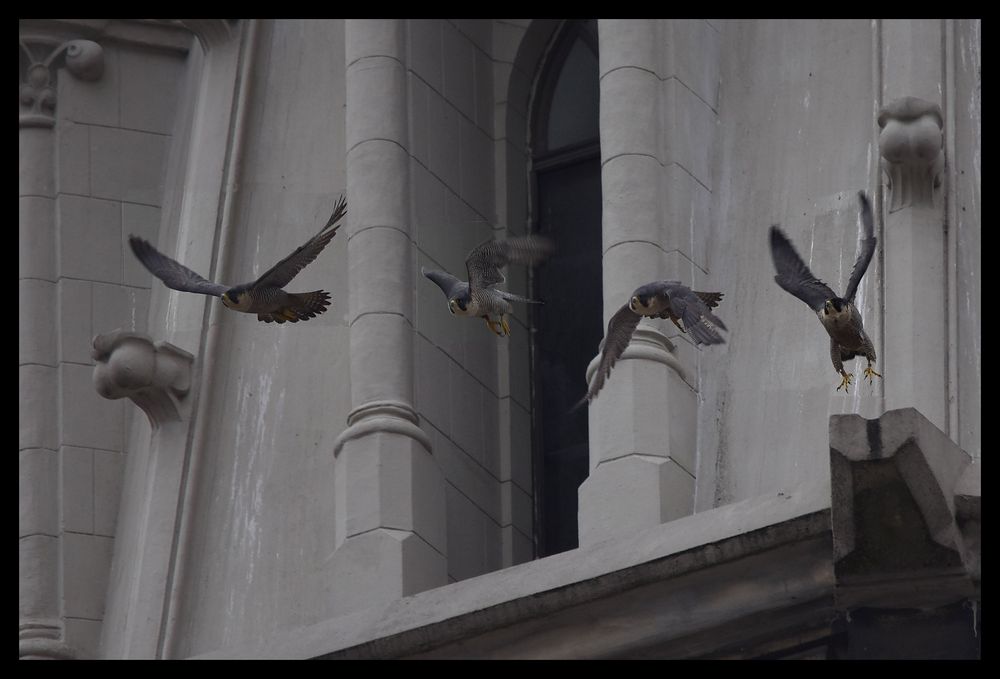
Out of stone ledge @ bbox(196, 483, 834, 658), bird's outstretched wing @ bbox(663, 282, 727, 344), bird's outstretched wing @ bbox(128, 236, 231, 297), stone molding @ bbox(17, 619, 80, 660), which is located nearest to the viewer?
stone ledge @ bbox(196, 483, 834, 658)

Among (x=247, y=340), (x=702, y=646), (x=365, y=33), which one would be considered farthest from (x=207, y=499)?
(x=702, y=646)

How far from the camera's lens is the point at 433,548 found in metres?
18.5

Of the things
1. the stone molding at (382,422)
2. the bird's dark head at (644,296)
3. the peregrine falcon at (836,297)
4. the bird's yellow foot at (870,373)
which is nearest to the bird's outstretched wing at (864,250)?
the peregrine falcon at (836,297)

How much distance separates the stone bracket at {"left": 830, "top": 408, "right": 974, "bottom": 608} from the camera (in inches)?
598

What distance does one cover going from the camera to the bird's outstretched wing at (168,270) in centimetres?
1792

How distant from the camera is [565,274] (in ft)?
67.7

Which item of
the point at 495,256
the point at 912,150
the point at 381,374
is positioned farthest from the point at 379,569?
the point at 912,150

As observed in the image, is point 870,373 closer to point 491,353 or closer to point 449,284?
point 449,284

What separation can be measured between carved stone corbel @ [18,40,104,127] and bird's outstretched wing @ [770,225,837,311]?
20.1 ft

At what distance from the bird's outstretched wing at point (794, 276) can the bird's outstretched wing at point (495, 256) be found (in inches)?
44.7

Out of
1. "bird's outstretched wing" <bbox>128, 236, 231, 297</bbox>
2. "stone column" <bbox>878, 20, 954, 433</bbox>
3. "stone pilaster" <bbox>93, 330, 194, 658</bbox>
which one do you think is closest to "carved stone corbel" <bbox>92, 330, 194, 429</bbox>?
"stone pilaster" <bbox>93, 330, 194, 658</bbox>

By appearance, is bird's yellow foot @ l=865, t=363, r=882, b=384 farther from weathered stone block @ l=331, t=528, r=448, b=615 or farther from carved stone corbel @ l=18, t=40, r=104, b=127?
carved stone corbel @ l=18, t=40, r=104, b=127

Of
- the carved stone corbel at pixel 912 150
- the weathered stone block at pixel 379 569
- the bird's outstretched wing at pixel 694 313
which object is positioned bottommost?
the weathered stone block at pixel 379 569

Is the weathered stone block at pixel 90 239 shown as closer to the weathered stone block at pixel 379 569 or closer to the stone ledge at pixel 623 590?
the weathered stone block at pixel 379 569
